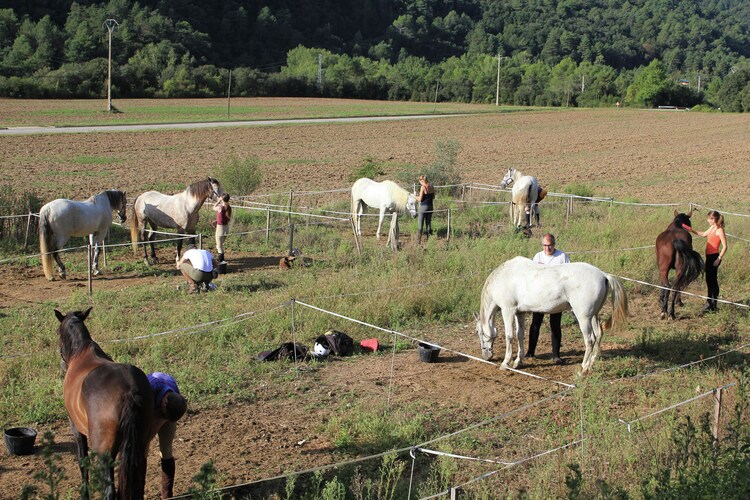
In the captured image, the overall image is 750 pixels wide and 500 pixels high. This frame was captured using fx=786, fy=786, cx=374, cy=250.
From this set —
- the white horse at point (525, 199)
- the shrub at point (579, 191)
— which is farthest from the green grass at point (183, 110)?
the white horse at point (525, 199)

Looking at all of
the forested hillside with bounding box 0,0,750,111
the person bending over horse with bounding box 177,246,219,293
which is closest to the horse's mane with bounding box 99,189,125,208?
the person bending over horse with bounding box 177,246,219,293

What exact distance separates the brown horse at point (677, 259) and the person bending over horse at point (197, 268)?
7.09 m

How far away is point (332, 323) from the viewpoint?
11070 mm

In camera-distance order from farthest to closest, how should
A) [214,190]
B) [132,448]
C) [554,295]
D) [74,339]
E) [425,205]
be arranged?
[425,205] → [214,190] → [554,295] → [74,339] → [132,448]

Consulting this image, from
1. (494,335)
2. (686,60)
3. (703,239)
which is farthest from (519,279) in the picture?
(686,60)

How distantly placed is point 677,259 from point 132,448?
9045mm

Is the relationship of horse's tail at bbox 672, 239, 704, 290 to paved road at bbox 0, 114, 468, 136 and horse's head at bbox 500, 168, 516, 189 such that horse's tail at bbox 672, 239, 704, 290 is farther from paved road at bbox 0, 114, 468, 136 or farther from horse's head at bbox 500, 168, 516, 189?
paved road at bbox 0, 114, 468, 136

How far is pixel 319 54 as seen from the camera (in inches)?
4072

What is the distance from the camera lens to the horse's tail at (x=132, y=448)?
18.0 ft

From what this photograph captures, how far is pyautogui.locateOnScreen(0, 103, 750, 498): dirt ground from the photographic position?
7.56 meters

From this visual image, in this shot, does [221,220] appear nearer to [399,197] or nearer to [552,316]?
[399,197]

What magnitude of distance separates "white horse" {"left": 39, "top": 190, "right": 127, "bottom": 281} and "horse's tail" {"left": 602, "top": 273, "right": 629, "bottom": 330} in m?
9.02

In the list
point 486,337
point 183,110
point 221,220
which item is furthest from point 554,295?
point 183,110

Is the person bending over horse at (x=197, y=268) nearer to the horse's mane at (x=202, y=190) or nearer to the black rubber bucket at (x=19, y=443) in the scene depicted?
the horse's mane at (x=202, y=190)
